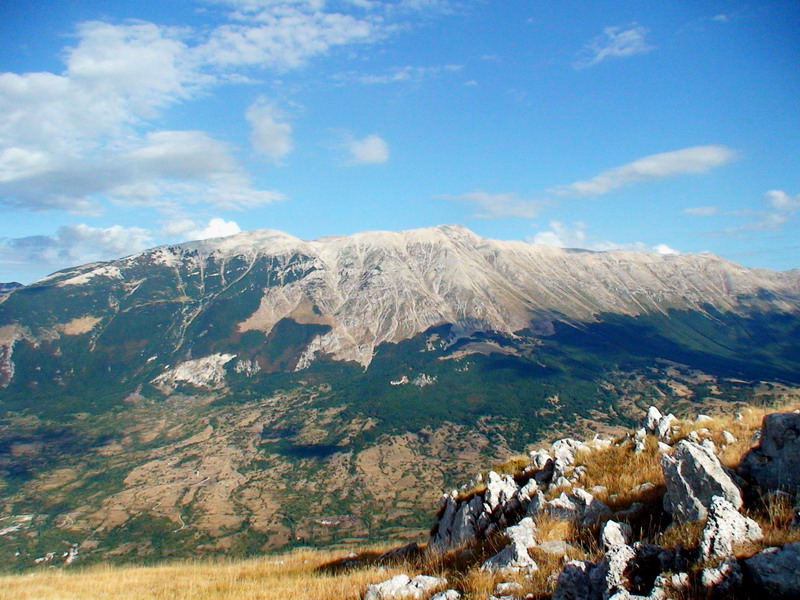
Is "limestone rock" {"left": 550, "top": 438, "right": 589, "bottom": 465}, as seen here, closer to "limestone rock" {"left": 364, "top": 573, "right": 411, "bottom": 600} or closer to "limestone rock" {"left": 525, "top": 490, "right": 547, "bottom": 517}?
"limestone rock" {"left": 525, "top": 490, "right": 547, "bottom": 517}

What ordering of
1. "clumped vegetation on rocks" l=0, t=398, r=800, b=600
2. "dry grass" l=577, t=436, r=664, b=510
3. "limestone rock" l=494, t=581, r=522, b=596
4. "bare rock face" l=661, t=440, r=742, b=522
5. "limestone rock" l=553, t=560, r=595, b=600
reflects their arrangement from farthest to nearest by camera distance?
"dry grass" l=577, t=436, r=664, b=510 < "bare rock face" l=661, t=440, r=742, b=522 < "limestone rock" l=494, t=581, r=522, b=596 < "limestone rock" l=553, t=560, r=595, b=600 < "clumped vegetation on rocks" l=0, t=398, r=800, b=600

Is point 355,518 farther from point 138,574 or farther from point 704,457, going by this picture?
point 704,457

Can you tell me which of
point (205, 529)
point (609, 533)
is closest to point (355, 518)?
point (205, 529)

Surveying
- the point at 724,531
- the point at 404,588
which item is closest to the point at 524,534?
the point at 404,588

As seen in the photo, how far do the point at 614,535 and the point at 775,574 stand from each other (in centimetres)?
382

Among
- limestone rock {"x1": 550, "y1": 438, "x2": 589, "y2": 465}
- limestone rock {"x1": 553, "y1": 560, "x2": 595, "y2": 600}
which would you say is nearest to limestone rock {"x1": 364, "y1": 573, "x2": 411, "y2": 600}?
limestone rock {"x1": 553, "y1": 560, "x2": 595, "y2": 600}

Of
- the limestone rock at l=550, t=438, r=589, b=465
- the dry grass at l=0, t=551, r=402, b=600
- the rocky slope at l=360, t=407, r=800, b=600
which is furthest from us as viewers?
the limestone rock at l=550, t=438, r=589, b=465

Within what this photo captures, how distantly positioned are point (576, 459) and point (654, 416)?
5.49 meters

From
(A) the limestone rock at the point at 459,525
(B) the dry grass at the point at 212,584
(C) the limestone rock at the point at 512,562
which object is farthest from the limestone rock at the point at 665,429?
(B) the dry grass at the point at 212,584

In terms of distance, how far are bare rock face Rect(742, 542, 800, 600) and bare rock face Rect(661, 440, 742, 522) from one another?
2.69 m

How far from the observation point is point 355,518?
192 m

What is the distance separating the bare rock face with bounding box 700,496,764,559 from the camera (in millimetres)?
8148

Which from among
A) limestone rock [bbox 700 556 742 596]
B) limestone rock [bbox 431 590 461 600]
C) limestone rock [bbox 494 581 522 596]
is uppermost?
limestone rock [bbox 700 556 742 596]

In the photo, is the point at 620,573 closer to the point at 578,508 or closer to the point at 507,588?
the point at 507,588
